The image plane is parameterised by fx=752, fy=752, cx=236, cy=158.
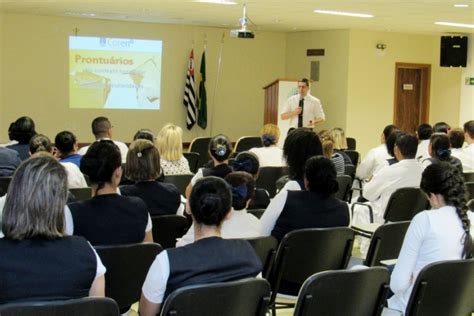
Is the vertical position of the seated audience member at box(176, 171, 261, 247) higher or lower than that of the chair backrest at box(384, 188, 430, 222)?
higher

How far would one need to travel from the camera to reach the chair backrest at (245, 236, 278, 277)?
3.69m

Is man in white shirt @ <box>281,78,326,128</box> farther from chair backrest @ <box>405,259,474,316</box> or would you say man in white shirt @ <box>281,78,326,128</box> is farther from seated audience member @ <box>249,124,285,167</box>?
chair backrest @ <box>405,259,474,316</box>

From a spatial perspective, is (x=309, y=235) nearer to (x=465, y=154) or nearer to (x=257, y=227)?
(x=257, y=227)

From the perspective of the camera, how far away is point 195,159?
8312 millimetres

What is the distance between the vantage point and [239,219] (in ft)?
12.7

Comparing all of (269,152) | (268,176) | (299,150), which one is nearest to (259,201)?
(299,150)

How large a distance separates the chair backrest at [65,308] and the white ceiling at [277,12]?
8488mm

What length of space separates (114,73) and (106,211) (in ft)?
39.3

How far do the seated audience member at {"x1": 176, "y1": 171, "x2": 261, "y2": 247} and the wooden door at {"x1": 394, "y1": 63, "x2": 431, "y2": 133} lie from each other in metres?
13.0

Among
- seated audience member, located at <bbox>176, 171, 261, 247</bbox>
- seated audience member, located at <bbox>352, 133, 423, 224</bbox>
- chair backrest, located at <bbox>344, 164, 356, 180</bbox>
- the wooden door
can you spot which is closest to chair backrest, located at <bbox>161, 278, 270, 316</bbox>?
seated audience member, located at <bbox>176, 171, 261, 247</bbox>

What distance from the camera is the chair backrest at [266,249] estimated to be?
12.1ft

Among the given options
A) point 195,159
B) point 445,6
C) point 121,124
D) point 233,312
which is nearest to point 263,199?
point 233,312

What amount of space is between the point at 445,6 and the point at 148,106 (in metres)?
7.22

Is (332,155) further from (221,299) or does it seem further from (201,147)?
(221,299)
